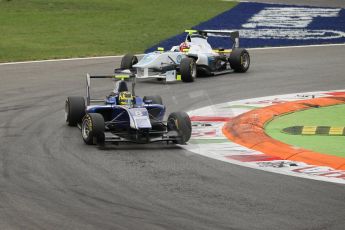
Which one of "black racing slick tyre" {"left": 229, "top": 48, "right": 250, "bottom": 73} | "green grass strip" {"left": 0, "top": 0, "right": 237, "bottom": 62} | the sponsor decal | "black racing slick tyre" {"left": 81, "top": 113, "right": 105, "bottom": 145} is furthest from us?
the sponsor decal

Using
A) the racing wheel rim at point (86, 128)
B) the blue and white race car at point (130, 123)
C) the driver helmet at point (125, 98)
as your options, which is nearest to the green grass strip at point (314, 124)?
the blue and white race car at point (130, 123)

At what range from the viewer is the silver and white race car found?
2391 cm

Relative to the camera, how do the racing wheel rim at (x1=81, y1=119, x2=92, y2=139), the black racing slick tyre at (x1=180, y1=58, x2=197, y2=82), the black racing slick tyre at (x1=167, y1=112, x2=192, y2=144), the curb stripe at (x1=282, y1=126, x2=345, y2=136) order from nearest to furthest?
the racing wheel rim at (x1=81, y1=119, x2=92, y2=139)
the black racing slick tyre at (x1=167, y1=112, x2=192, y2=144)
the curb stripe at (x1=282, y1=126, x2=345, y2=136)
the black racing slick tyre at (x1=180, y1=58, x2=197, y2=82)

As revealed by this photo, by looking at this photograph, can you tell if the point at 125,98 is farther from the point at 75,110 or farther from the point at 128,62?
the point at 128,62

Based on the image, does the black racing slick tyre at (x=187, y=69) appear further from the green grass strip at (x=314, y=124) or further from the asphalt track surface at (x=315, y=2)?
the asphalt track surface at (x=315, y=2)

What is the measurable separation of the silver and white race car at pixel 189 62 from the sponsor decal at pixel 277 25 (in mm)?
5539

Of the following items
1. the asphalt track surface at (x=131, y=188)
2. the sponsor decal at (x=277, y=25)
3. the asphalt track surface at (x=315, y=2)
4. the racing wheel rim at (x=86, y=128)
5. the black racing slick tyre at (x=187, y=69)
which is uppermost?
the asphalt track surface at (x=315, y=2)

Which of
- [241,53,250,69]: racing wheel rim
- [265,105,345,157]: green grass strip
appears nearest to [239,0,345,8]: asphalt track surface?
[241,53,250,69]: racing wheel rim

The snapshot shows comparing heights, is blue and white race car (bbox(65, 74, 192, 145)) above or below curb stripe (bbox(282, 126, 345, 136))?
above

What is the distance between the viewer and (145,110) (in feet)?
50.9

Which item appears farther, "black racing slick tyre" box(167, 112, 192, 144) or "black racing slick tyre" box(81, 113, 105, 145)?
"black racing slick tyre" box(167, 112, 192, 144)

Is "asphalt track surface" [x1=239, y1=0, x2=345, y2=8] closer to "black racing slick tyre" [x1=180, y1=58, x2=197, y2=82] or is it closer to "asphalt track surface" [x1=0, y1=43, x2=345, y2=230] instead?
"black racing slick tyre" [x1=180, y1=58, x2=197, y2=82]

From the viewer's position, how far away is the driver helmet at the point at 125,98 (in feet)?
52.3

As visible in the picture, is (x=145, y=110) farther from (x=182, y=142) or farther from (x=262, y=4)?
(x=262, y=4)
